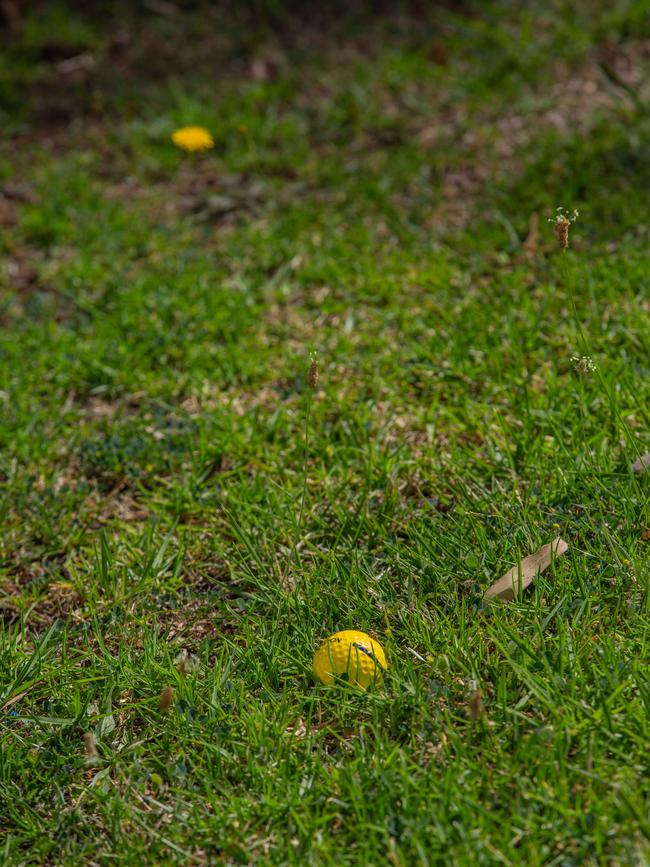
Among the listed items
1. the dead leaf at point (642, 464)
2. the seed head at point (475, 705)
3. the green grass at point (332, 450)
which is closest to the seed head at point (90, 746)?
the green grass at point (332, 450)

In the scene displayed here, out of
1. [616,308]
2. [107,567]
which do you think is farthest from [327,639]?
[616,308]

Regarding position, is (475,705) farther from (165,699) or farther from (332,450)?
(332,450)

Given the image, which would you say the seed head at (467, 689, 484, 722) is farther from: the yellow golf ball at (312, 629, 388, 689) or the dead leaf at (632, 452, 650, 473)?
the dead leaf at (632, 452, 650, 473)

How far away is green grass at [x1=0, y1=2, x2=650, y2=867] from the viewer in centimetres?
212

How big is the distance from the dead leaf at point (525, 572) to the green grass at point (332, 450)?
0.17 feet

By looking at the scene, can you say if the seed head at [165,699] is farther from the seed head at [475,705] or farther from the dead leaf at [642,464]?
the dead leaf at [642,464]

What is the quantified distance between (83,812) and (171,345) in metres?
2.03

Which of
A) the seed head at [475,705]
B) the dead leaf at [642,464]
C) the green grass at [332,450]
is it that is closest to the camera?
the seed head at [475,705]

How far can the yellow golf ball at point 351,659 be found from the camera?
230 centimetres

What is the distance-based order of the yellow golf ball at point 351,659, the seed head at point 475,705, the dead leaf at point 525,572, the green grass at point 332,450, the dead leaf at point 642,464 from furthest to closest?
the dead leaf at point 642,464
the dead leaf at point 525,572
the yellow golf ball at point 351,659
the green grass at point 332,450
the seed head at point 475,705

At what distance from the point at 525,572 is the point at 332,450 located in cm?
90

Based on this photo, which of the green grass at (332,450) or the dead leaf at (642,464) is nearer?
the green grass at (332,450)

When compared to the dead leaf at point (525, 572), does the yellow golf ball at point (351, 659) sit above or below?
below

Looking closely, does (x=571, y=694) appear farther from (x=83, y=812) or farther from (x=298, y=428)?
(x=298, y=428)
